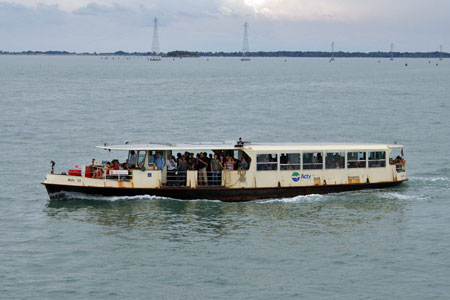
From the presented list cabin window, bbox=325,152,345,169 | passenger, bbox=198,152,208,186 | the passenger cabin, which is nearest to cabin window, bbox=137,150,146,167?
the passenger cabin

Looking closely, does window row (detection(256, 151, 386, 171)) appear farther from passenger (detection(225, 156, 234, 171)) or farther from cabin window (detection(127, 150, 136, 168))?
cabin window (detection(127, 150, 136, 168))

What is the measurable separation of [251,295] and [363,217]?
1121cm

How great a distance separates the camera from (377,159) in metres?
38.8

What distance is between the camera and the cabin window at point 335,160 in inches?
1485

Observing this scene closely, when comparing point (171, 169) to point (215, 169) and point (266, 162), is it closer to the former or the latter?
point (215, 169)

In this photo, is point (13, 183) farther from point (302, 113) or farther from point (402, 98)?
A: point (402, 98)

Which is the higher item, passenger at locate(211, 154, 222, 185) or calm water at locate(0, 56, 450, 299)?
passenger at locate(211, 154, 222, 185)

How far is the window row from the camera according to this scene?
36919 mm

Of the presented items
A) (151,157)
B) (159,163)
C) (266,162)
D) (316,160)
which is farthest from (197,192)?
(316,160)

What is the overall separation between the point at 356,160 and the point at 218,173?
7.53m

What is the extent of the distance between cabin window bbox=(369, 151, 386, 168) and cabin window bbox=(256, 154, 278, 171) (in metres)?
5.46

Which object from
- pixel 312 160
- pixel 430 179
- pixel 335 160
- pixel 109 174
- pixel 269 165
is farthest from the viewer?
pixel 430 179

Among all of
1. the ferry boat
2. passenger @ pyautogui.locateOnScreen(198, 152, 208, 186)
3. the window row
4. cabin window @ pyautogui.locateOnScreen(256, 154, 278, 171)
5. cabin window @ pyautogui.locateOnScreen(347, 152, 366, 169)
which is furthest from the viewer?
cabin window @ pyautogui.locateOnScreen(347, 152, 366, 169)

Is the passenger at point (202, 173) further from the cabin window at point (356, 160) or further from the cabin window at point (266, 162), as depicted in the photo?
the cabin window at point (356, 160)
